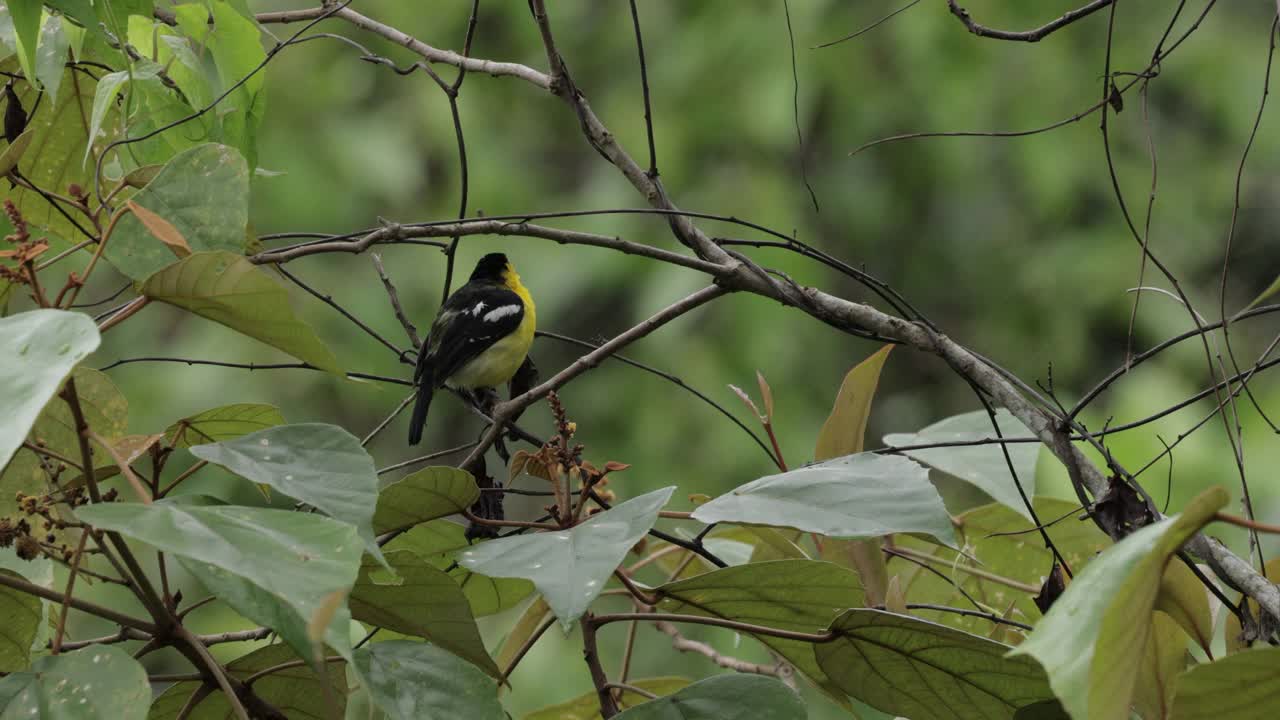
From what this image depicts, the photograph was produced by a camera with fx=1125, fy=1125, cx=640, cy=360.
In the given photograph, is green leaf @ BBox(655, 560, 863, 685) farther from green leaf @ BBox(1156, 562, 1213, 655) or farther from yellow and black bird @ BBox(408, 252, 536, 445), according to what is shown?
yellow and black bird @ BBox(408, 252, 536, 445)

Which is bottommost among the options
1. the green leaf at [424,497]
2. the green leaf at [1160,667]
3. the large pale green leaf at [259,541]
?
the large pale green leaf at [259,541]

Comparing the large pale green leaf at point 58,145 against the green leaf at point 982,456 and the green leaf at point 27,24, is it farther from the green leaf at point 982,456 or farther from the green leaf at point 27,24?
the green leaf at point 982,456

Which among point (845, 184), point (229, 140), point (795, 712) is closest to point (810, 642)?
point (795, 712)

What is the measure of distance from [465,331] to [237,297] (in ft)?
7.99

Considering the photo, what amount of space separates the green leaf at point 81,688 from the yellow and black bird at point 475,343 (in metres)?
2.29

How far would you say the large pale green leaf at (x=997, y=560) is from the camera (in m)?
1.34

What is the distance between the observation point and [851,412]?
3.91 ft

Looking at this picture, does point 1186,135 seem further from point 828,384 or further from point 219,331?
point 219,331

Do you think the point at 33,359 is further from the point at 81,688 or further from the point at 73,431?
the point at 73,431

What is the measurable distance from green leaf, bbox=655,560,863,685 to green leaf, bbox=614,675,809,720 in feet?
0.24

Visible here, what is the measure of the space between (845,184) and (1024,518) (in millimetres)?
4234

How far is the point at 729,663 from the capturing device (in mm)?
1416

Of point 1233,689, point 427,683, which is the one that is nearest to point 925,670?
point 1233,689

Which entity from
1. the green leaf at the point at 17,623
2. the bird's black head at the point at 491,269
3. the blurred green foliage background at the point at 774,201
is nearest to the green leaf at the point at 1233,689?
the green leaf at the point at 17,623
